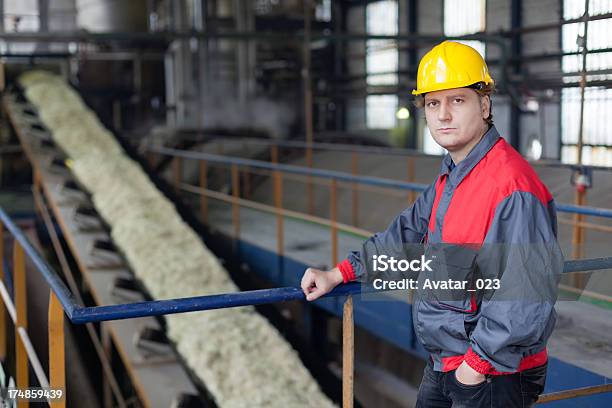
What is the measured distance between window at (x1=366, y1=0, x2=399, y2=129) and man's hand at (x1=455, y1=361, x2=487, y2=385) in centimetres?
1467

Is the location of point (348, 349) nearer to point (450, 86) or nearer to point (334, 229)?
point (450, 86)

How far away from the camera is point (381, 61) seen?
1664 cm

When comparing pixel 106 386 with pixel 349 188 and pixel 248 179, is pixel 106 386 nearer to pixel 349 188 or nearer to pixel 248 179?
pixel 349 188

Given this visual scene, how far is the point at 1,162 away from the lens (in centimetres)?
1047

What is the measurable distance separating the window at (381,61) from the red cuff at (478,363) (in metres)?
14.7

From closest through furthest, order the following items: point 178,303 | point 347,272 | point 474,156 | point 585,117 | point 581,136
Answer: point 474,156, point 178,303, point 347,272, point 581,136, point 585,117

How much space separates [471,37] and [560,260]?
27.7 ft

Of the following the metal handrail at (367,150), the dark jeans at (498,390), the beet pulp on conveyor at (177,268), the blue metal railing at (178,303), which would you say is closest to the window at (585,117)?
the metal handrail at (367,150)

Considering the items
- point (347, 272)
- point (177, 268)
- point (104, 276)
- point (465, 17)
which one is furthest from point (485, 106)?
point (465, 17)

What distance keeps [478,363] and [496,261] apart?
0.81 ft

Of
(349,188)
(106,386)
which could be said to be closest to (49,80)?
(349,188)

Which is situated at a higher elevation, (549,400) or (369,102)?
(369,102)

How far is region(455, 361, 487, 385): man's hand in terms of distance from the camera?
1634 millimetres

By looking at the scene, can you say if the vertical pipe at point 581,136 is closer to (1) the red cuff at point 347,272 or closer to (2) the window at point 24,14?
(1) the red cuff at point 347,272
